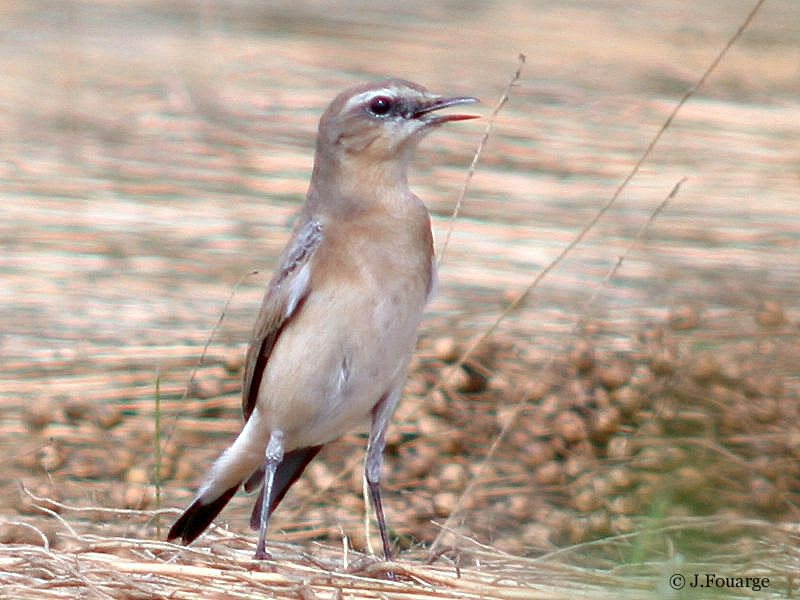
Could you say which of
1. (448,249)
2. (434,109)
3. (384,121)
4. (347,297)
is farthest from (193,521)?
(448,249)

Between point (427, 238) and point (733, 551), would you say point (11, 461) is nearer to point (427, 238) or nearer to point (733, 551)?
point (427, 238)

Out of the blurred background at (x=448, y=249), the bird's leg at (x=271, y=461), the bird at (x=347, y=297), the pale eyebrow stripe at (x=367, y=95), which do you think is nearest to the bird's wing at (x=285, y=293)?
the bird at (x=347, y=297)

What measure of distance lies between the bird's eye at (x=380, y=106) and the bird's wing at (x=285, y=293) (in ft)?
1.29

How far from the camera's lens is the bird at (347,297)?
477 cm

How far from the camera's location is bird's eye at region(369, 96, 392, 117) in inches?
195

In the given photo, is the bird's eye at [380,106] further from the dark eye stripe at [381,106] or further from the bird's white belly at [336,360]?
the bird's white belly at [336,360]

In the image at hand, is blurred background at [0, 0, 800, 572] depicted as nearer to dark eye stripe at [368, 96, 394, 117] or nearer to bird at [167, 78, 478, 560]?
bird at [167, 78, 478, 560]

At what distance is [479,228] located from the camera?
9.09 m

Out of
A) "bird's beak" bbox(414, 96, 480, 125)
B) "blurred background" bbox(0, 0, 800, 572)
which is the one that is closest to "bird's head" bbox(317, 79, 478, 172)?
"bird's beak" bbox(414, 96, 480, 125)

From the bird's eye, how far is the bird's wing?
39 centimetres

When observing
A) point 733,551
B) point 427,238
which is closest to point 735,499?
point 733,551

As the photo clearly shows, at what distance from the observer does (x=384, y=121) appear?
16.3ft

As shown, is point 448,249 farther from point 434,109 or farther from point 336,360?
point 336,360

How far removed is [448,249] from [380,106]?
12.6ft
